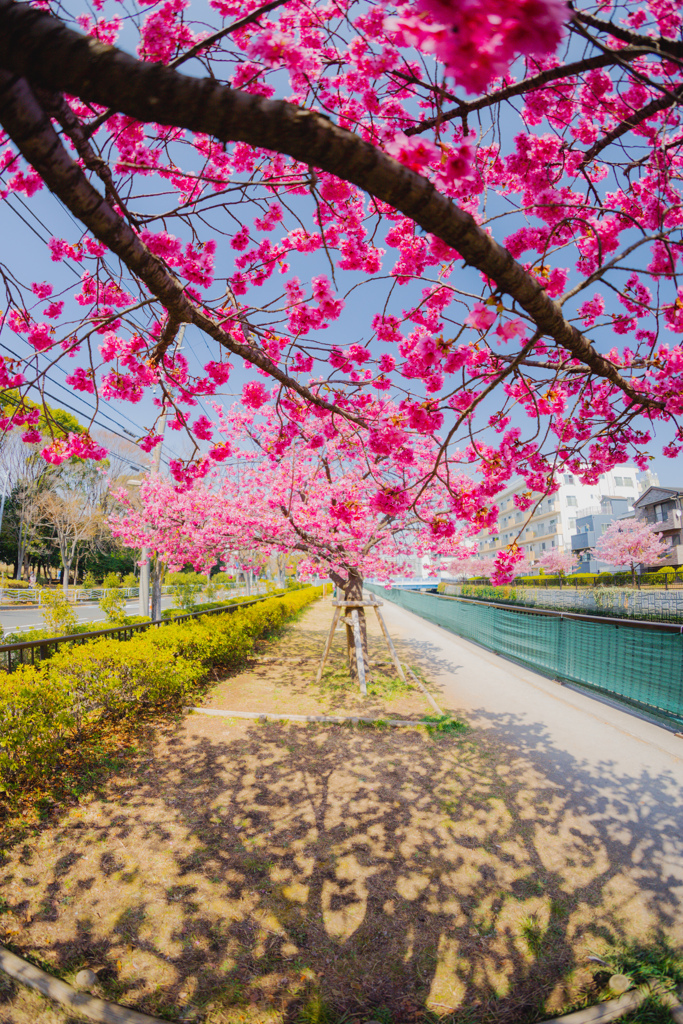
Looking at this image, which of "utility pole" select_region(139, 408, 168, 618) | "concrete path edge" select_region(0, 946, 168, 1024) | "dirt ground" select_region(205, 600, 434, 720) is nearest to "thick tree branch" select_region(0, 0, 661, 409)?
"concrete path edge" select_region(0, 946, 168, 1024)

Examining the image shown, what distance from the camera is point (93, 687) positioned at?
456cm

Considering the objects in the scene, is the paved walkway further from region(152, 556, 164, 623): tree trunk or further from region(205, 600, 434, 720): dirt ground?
region(152, 556, 164, 623): tree trunk

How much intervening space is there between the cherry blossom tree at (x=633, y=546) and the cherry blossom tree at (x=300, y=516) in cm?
2636

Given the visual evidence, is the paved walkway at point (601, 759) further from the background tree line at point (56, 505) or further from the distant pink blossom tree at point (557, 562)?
the distant pink blossom tree at point (557, 562)

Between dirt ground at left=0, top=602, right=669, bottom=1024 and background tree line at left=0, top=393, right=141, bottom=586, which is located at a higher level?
background tree line at left=0, top=393, right=141, bottom=586

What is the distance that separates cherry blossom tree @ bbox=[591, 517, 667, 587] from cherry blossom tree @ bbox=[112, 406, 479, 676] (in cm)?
2636

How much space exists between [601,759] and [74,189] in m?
6.09

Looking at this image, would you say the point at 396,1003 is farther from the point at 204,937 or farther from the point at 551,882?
the point at 551,882

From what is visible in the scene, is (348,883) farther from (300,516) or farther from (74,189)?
(300,516)

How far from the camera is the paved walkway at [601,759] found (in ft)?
10.1

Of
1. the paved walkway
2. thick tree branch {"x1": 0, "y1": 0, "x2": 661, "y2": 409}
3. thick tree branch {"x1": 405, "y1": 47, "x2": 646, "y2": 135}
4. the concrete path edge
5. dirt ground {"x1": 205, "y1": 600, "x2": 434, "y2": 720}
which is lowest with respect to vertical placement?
dirt ground {"x1": 205, "y1": 600, "x2": 434, "y2": 720}

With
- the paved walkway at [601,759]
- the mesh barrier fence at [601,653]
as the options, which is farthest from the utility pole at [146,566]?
the mesh barrier fence at [601,653]

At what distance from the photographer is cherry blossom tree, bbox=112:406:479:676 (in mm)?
8117

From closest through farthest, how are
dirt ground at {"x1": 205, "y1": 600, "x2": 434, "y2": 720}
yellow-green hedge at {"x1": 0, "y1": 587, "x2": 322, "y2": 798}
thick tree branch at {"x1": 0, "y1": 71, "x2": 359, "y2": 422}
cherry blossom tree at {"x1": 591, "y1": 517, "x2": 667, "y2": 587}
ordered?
thick tree branch at {"x1": 0, "y1": 71, "x2": 359, "y2": 422}, yellow-green hedge at {"x1": 0, "y1": 587, "x2": 322, "y2": 798}, dirt ground at {"x1": 205, "y1": 600, "x2": 434, "y2": 720}, cherry blossom tree at {"x1": 591, "y1": 517, "x2": 667, "y2": 587}
